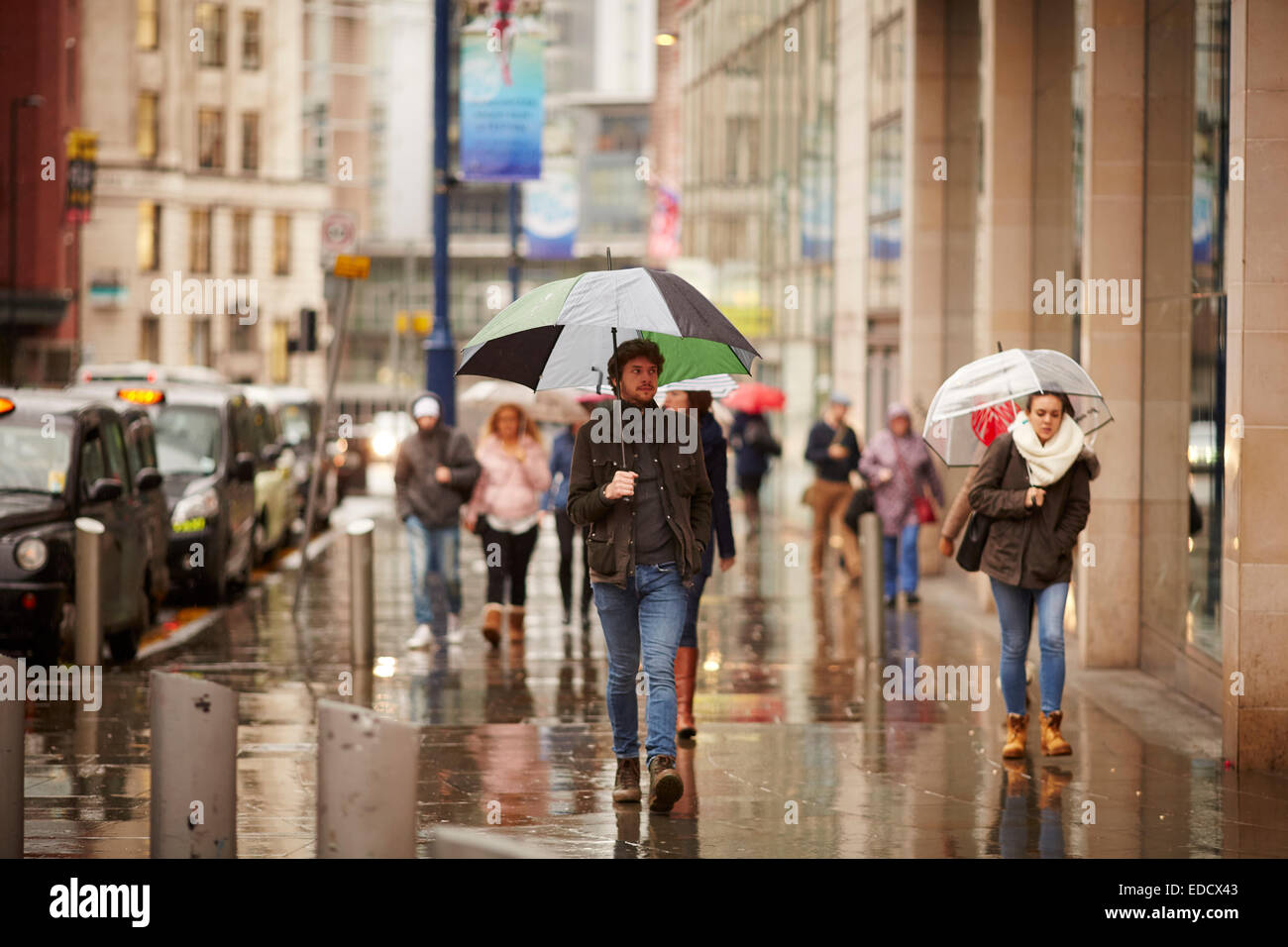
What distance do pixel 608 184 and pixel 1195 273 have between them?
339ft

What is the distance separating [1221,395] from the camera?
1116 cm

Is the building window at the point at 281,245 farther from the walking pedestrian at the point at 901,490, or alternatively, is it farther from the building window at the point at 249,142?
the walking pedestrian at the point at 901,490

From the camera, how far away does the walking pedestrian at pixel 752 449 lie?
21692mm

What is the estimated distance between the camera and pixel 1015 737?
9523mm

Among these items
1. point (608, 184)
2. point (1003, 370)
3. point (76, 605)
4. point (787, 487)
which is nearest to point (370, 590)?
point (76, 605)

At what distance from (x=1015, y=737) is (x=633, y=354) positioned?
3036mm

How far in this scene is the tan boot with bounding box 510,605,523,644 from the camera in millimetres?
14219

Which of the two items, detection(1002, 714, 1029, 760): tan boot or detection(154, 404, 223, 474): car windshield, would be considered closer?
detection(1002, 714, 1029, 760): tan boot

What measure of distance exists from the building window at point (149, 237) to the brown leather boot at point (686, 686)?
57.0 metres

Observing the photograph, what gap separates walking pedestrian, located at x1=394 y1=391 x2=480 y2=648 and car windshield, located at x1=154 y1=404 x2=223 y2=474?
13.2ft

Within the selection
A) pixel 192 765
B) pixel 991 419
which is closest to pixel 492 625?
pixel 991 419
